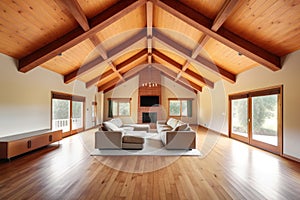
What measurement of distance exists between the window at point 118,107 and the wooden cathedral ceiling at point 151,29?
6.04 m

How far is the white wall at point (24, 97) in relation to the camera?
443 centimetres

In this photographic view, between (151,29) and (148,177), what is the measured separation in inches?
183

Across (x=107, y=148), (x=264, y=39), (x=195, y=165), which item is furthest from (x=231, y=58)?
(x=107, y=148)

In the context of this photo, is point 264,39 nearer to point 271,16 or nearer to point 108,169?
point 271,16

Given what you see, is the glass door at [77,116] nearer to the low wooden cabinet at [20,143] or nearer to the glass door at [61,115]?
the glass door at [61,115]

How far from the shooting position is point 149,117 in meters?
12.4

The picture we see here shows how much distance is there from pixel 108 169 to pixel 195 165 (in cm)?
183

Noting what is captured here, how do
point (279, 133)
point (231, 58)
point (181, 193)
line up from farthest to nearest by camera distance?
point (231, 58), point (279, 133), point (181, 193)

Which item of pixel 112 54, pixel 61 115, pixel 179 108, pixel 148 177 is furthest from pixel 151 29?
pixel 179 108

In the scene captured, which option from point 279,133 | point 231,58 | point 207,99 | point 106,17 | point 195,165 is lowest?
point 195,165

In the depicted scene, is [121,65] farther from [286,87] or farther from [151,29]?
[286,87]

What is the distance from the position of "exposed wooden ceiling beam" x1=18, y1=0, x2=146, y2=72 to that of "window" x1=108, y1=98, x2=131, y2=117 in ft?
25.6

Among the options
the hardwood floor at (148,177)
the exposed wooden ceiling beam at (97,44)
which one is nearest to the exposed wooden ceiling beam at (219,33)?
the exposed wooden ceiling beam at (97,44)

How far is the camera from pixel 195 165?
153 inches
